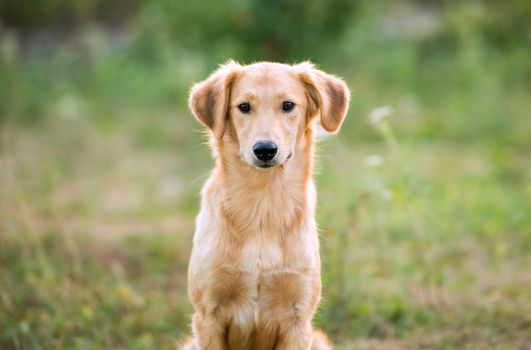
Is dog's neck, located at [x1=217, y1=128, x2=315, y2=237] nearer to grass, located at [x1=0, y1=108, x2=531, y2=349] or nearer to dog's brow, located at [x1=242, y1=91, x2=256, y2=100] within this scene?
dog's brow, located at [x1=242, y1=91, x2=256, y2=100]

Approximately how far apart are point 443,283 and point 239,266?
2.62 m

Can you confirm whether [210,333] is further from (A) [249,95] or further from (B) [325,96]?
(B) [325,96]

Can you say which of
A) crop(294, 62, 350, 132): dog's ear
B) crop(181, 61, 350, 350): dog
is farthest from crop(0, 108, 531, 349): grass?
crop(181, 61, 350, 350): dog

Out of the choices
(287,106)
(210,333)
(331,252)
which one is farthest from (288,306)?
(331,252)

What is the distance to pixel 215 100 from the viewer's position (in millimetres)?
4500

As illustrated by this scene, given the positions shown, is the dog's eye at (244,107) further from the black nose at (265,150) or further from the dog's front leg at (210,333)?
the dog's front leg at (210,333)

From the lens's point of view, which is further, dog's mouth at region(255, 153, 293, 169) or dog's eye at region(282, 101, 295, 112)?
dog's eye at region(282, 101, 295, 112)

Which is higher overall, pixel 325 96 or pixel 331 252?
pixel 325 96

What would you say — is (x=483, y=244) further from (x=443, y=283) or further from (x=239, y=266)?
(x=239, y=266)

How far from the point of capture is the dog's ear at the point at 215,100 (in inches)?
175

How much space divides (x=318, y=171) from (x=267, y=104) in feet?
2.89

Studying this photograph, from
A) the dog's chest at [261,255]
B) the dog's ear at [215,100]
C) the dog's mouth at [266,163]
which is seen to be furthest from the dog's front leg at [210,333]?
the dog's ear at [215,100]

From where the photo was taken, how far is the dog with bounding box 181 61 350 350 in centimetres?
416

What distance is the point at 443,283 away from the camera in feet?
20.3
